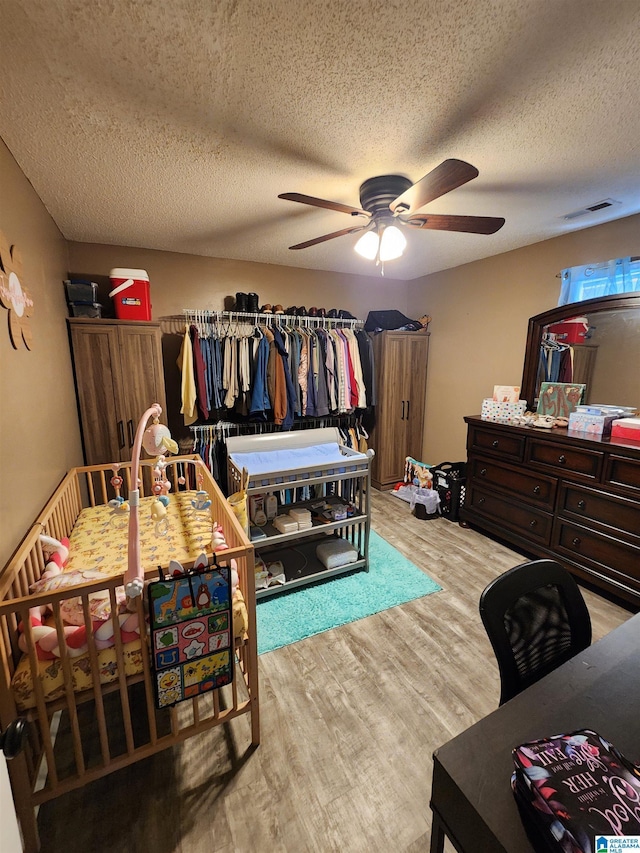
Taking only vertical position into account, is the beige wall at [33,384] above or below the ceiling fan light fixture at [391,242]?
below

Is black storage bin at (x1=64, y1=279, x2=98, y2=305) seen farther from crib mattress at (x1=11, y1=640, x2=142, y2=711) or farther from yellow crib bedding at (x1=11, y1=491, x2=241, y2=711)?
crib mattress at (x1=11, y1=640, x2=142, y2=711)

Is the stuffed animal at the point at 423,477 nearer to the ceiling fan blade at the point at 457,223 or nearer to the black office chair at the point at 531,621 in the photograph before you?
the ceiling fan blade at the point at 457,223

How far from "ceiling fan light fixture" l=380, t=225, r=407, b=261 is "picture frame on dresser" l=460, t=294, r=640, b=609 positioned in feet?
5.29

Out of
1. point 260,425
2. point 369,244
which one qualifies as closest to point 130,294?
point 260,425

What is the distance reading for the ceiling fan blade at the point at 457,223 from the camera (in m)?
1.69

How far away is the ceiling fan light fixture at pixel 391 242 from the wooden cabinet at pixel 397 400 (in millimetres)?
1837

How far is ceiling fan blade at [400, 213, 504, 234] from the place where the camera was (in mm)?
1694

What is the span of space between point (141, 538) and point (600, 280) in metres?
3.47

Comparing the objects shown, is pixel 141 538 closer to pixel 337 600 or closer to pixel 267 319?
pixel 337 600

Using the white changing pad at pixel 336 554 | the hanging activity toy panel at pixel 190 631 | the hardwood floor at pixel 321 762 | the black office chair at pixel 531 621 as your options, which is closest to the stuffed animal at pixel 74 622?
the hanging activity toy panel at pixel 190 631

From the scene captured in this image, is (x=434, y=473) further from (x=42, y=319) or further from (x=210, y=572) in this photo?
(x=42, y=319)

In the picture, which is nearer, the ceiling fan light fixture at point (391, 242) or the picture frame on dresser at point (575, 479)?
the ceiling fan light fixture at point (391, 242)

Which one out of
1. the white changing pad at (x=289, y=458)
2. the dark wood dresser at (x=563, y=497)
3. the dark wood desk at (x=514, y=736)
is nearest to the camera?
the dark wood desk at (x=514, y=736)

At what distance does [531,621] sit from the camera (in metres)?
1.02
